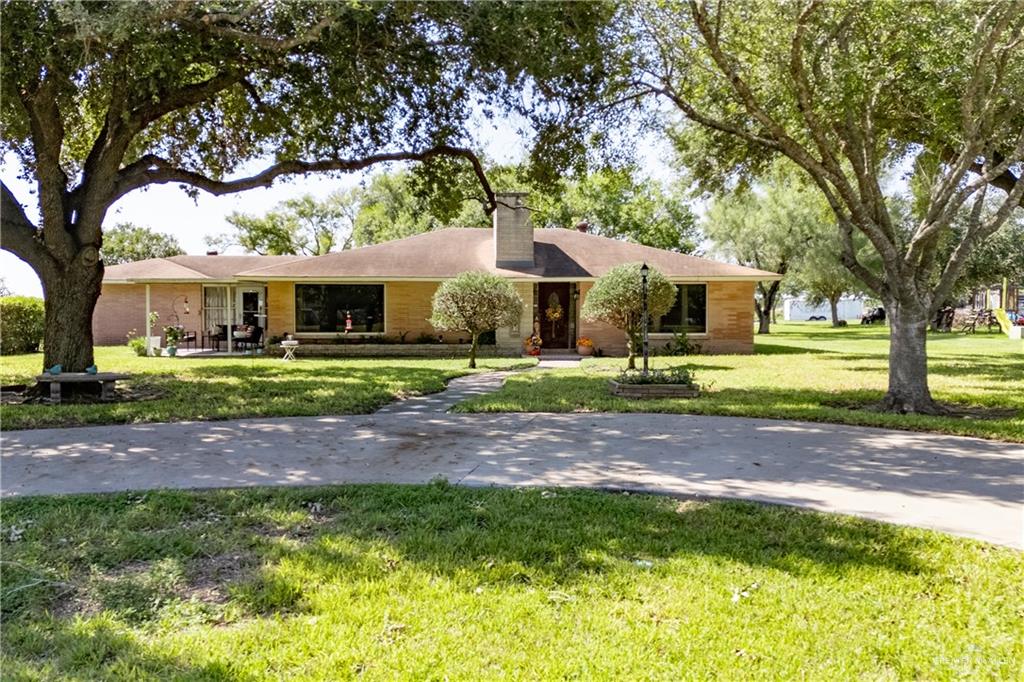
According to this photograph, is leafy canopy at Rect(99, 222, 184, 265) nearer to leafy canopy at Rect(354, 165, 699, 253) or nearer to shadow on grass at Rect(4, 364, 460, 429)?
leafy canopy at Rect(354, 165, 699, 253)

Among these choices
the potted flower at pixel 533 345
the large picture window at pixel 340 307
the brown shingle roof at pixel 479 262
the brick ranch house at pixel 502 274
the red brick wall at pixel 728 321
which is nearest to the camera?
the potted flower at pixel 533 345

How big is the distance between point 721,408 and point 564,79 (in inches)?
203

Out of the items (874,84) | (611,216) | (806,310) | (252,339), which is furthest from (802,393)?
(806,310)

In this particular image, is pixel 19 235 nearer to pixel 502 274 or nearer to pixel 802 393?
pixel 502 274

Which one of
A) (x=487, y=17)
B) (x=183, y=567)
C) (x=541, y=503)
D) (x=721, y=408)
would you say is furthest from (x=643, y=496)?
(x=487, y=17)

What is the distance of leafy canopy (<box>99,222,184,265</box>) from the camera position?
48.7 metres

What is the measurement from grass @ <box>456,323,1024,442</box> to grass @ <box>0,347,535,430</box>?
6.48 ft

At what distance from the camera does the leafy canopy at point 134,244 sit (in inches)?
1917

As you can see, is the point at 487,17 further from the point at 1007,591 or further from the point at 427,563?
the point at 1007,591

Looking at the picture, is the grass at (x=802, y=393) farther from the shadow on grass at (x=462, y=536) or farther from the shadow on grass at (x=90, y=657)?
the shadow on grass at (x=90, y=657)

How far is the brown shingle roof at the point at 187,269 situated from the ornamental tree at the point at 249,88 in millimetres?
9090

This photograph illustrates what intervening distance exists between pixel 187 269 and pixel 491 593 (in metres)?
22.8

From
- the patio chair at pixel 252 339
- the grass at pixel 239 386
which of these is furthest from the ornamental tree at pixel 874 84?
the patio chair at pixel 252 339

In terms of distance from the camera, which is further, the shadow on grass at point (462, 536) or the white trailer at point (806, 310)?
the white trailer at point (806, 310)
